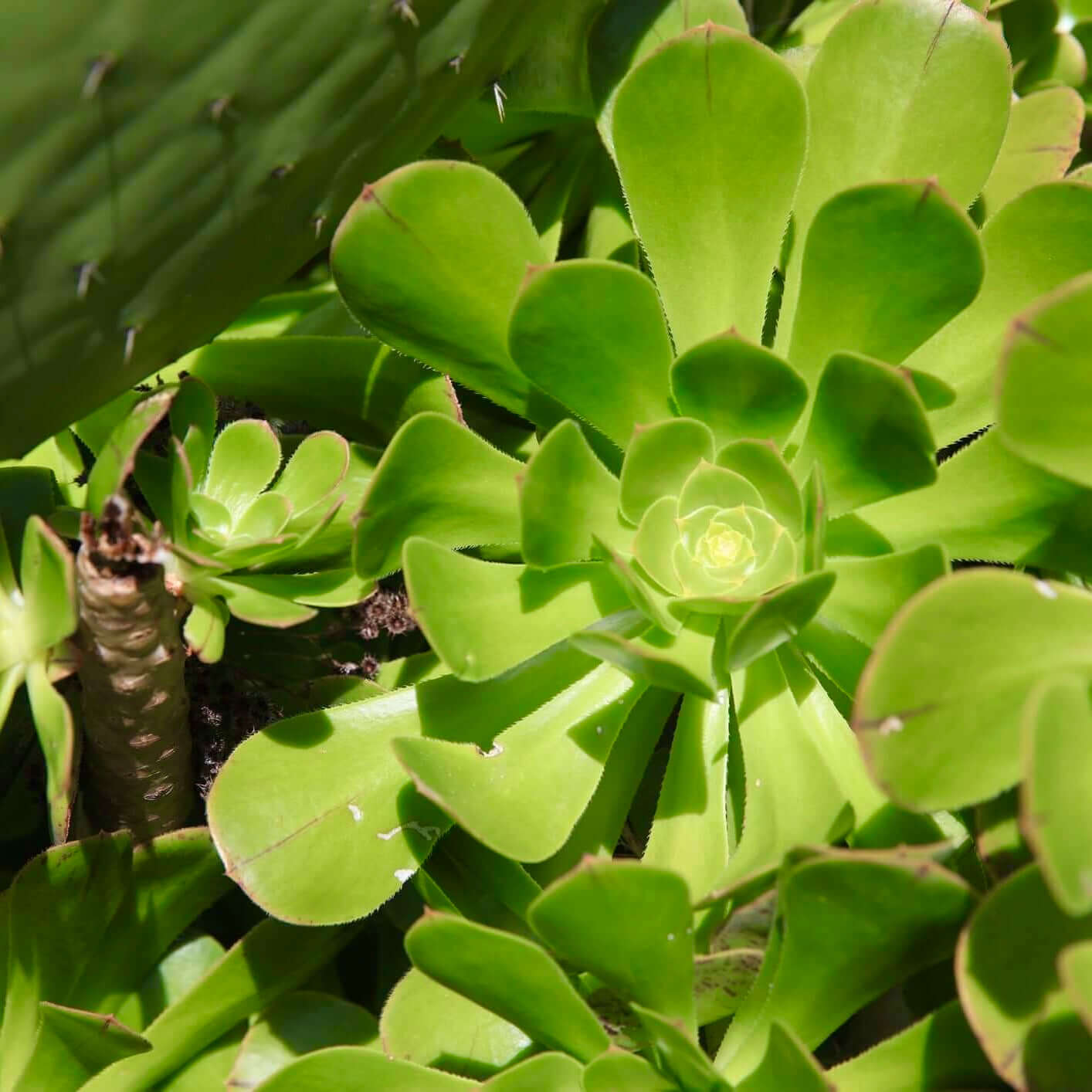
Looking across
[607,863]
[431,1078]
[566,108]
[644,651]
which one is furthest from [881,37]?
[431,1078]

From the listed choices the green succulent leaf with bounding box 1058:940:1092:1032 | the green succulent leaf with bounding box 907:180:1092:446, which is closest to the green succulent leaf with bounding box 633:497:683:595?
the green succulent leaf with bounding box 907:180:1092:446

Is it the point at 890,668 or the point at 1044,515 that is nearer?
the point at 890,668

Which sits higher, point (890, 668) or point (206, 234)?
point (206, 234)

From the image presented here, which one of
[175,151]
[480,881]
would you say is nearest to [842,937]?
[480,881]

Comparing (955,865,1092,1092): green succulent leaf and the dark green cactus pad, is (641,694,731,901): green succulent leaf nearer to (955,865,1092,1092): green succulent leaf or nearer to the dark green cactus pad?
(955,865,1092,1092): green succulent leaf

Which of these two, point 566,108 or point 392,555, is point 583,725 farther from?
point 566,108

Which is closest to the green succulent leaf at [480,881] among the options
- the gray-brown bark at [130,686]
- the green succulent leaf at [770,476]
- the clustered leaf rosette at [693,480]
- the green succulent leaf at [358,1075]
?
the clustered leaf rosette at [693,480]

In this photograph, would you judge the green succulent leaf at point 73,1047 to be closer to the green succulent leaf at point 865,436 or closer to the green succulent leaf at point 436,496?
the green succulent leaf at point 436,496
